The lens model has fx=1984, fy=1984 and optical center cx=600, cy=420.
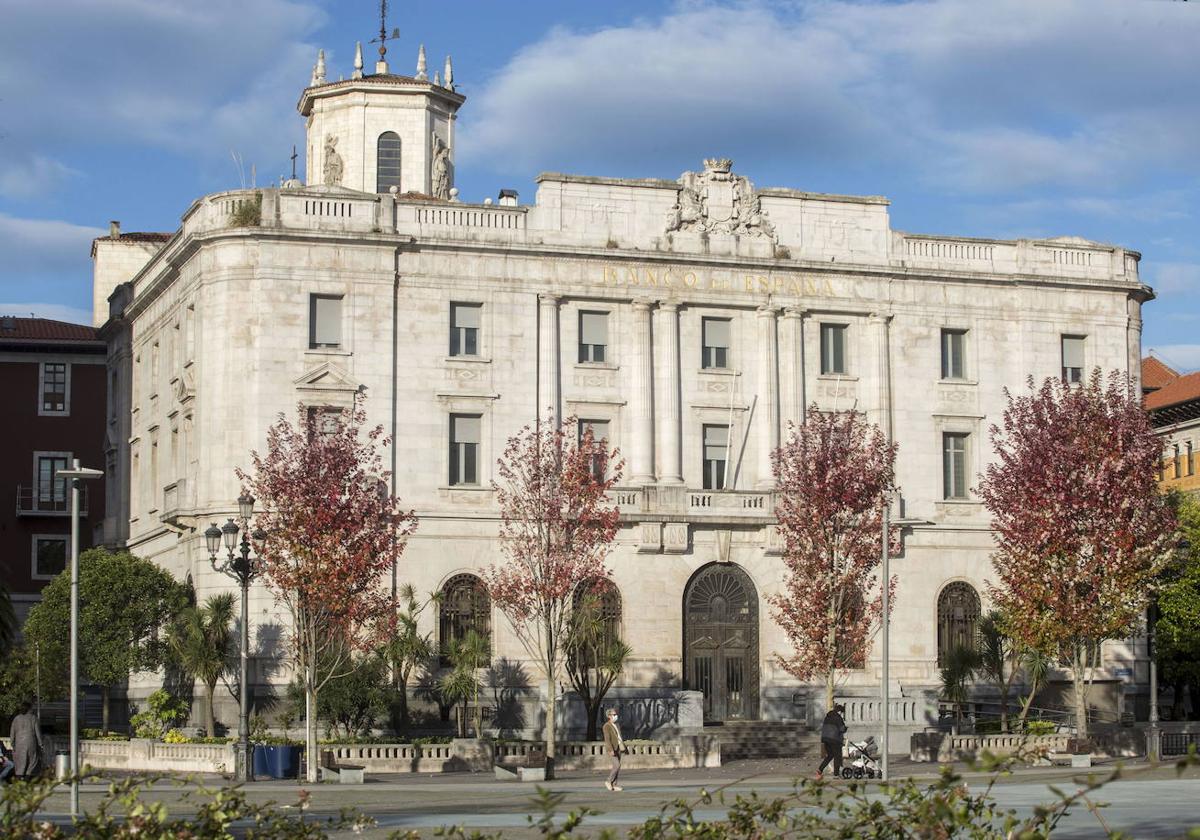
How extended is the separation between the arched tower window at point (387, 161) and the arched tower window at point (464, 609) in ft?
65.6

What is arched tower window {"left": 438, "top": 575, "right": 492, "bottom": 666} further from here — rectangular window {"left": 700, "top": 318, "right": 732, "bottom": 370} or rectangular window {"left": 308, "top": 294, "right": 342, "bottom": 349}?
rectangular window {"left": 700, "top": 318, "right": 732, "bottom": 370}

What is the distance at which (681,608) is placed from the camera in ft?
185

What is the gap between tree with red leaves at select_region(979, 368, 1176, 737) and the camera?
5066cm

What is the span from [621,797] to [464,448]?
21470 mm

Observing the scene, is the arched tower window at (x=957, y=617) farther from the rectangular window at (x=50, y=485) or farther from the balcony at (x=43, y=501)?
the rectangular window at (x=50, y=485)

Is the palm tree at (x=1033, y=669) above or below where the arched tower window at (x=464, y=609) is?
below

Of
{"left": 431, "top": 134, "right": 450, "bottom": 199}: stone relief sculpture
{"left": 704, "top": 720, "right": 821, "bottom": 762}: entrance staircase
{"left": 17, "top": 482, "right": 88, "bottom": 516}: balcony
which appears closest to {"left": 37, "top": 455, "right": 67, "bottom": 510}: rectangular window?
{"left": 17, "top": 482, "right": 88, "bottom": 516}: balcony

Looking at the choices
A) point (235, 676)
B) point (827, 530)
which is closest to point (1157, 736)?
point (827, 530)

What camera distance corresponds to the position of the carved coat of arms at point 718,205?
5816 cm

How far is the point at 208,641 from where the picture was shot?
5144 cm

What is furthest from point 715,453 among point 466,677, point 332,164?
point 332,164

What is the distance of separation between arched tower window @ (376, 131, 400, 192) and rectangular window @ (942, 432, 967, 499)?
73.9 ft

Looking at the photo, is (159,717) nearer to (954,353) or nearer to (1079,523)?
(1079,523)

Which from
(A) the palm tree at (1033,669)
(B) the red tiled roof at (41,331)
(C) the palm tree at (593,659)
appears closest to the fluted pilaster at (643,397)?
(C) the palm tree at (593,659)
